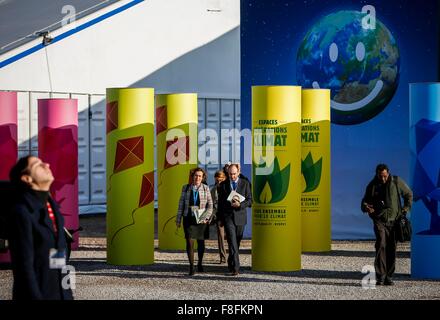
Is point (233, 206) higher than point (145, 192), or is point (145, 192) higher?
point (145, 192)

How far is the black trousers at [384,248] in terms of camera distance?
1425cm

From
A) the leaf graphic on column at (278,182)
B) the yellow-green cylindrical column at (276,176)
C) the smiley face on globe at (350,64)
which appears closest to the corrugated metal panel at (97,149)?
the smiley face on globe at (350,64)

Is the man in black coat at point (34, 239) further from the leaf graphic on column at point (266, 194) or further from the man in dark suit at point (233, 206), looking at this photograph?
the leaf graphic on column at point (266, 194)

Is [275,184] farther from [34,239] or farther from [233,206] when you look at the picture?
[34,239]

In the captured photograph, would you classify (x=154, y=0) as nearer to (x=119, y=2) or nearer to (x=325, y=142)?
(x=119, y=2)

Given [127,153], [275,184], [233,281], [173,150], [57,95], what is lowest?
[233,281]

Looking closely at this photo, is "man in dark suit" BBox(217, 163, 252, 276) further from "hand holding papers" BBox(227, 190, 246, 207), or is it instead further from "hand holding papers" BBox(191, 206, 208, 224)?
"hand holding papers" BBox(191, 206, 208, 224)

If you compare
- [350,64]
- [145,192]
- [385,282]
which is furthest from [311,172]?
[385,282]

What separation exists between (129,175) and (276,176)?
2394 millimetres

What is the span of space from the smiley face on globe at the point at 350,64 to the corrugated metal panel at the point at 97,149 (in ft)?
21.2

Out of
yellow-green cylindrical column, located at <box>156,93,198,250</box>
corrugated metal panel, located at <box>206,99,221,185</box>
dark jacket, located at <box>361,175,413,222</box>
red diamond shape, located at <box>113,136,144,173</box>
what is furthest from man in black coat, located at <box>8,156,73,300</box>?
corrugated metal panel, located at <box>206,99,221,185</box>

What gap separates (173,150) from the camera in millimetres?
18969

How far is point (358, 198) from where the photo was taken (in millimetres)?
21672
